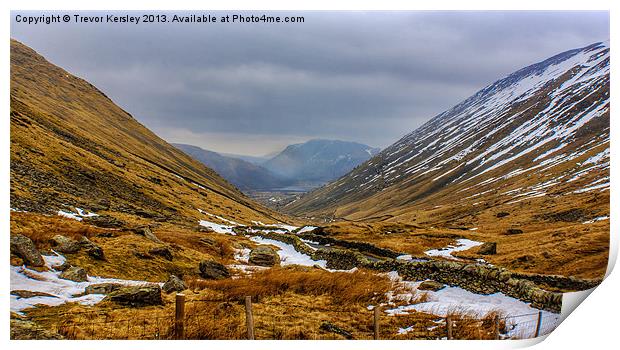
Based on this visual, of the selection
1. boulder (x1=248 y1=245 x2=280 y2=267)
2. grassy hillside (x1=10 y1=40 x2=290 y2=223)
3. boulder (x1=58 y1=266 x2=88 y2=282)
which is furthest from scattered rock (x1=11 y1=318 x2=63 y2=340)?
boulder (x1=248 y1=245 x2=280 y2=267)

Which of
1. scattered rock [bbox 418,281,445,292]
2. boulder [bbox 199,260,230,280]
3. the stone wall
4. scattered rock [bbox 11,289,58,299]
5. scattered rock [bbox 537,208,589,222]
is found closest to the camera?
scattered rock [bbox 11,289,58,299]

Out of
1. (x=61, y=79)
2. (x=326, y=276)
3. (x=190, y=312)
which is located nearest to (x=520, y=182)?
(x=326, y=276)

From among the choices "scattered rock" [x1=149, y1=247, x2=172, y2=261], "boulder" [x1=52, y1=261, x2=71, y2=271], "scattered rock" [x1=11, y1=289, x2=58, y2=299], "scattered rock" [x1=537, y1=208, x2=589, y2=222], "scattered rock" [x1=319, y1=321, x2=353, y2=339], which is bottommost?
"scattered rock" [x1=319, y1=321, x2=353, y2=339]

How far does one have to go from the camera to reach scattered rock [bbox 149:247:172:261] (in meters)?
28.8

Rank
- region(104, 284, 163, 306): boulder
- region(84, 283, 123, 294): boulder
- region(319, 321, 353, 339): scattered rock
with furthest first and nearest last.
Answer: region(84, 283, 123, 294): boulder, region(104, 284, 163, 306): boulder, region(319, 321, 353, 339): scattered rock

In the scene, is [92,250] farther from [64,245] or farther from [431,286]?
[431,286]

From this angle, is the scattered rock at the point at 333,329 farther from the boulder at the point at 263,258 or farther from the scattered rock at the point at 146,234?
the scattered rock at the point at 146,234

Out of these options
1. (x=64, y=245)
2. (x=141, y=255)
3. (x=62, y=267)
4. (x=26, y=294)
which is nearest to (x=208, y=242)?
(x=141, y=255)

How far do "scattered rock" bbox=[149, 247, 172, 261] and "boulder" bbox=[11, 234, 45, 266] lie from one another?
8392 millimetres

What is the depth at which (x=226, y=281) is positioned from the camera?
25.0 meters

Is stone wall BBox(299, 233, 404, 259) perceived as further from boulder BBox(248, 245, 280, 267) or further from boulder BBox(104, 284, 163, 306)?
boulder BBox(104, 284, 163, 306)

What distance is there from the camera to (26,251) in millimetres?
20203

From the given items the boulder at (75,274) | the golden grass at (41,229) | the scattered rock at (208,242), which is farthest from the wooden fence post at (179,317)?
Answer: the scattered rock at (208,242)
